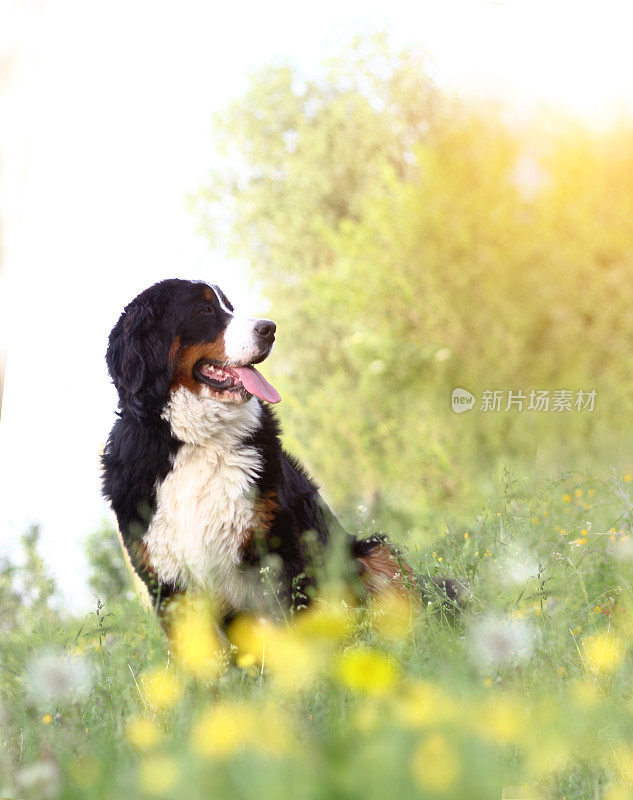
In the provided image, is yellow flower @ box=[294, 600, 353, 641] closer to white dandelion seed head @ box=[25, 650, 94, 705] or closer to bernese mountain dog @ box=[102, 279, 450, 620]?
bernese mountain dog @ box=[102, 279, 450, 620]

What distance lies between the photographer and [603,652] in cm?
A: 150

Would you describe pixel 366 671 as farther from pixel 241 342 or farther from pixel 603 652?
pixel 241 342

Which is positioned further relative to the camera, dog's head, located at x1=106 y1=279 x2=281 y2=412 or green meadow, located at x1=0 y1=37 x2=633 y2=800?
dog's head, located at x1=106 y1=279 x2=281 y2=412

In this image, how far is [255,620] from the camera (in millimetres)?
1704

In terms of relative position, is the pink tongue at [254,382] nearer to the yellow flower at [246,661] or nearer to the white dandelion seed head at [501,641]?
the yellow flower at [246,661]

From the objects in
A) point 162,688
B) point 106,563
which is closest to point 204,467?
point 106,563

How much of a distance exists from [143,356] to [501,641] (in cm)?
110

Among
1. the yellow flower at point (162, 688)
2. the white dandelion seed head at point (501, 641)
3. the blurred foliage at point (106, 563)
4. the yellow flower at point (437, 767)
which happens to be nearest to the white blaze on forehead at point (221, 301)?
the blurred foliage at point (106, 563)

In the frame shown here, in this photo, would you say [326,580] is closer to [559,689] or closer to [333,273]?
[559,689]

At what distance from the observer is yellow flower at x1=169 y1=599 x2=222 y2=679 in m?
1.49

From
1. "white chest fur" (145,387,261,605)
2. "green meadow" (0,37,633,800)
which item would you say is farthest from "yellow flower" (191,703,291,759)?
"white chest fur" (145,387,261,605)

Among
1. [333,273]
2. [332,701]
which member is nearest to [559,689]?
[332,701]

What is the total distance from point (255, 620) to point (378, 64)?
58.7 inches

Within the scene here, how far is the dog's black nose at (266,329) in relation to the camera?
1.80m
